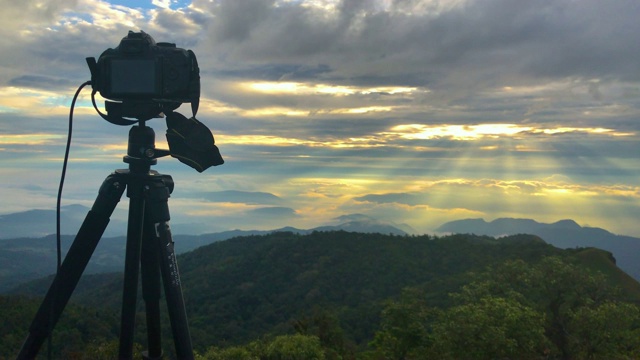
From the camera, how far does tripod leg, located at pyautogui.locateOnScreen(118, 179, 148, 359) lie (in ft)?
12.6

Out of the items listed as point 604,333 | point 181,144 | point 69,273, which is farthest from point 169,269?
point 604,333

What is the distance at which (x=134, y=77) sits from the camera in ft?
11.9

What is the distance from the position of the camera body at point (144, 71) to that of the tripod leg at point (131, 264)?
751 millimetres

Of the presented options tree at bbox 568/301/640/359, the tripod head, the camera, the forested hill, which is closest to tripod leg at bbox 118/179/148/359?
the tripod head

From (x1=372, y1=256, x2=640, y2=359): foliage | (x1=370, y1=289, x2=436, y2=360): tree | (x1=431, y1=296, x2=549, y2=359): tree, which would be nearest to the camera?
(x1=431, y1=296, x2=549, y2=359): tree

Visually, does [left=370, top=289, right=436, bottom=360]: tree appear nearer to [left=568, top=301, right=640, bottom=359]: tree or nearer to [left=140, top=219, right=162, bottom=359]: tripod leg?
[left=568, top=301, right=640, bottom=359]: tree

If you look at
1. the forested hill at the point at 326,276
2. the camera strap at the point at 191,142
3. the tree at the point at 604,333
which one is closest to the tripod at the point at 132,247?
the camera strap at the point at 191,142

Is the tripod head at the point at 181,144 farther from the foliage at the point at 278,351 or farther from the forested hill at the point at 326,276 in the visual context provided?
the forested hill at the point at 326,276

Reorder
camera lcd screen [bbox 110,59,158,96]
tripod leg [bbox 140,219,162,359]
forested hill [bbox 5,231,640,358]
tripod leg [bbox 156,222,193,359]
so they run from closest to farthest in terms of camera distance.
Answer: camera lcd screen [bbox 110,59,158,96], tripod leg [bbox 156,222,193,359], tripod leg [bbox 140,219,162,359], forested hill [bbox 5,231,640,358]

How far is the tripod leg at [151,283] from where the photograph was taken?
13.0 feet

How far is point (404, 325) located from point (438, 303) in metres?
19.6

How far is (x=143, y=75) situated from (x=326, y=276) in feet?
251

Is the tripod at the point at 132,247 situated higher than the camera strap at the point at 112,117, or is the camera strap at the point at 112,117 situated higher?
the camera strap at the point at 112,117

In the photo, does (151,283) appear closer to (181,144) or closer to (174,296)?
(174,296)
